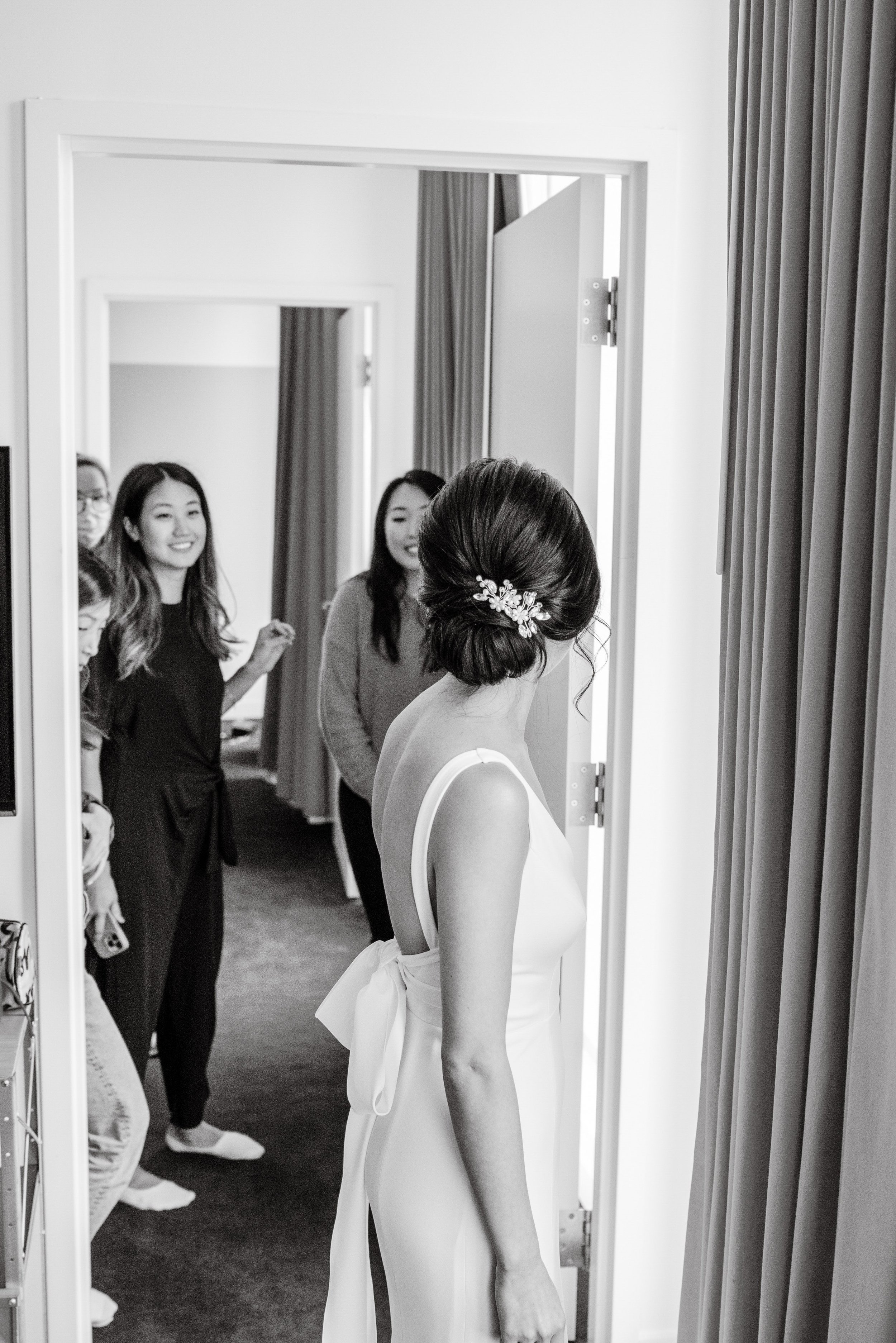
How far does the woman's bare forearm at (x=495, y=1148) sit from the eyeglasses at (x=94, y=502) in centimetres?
273

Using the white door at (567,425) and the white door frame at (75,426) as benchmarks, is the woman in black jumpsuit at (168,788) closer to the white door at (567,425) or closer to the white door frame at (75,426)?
the white door frame at (75,426)

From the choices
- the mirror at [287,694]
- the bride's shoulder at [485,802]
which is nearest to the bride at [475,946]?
the bride's shoulder at [485,802]

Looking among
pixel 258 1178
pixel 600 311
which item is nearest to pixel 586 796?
pixel 600 311

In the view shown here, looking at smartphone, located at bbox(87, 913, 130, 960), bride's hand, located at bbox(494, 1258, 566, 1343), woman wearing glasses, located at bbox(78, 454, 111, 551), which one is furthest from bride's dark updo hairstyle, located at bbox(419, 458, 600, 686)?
woman wearing glasses, located at bbox(78, 454, 111, 551)

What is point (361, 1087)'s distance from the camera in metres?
1.52

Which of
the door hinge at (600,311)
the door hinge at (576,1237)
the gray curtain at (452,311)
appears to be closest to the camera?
the door hinge at (600,311)

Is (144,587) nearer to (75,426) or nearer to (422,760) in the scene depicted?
(75,426)

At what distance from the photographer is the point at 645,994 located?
7.27ft

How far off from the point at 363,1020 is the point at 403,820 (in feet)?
0.90

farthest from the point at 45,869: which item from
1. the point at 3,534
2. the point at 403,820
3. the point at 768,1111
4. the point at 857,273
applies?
the point at 857,273

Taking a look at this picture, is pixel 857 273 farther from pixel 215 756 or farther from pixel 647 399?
pixel 215 756

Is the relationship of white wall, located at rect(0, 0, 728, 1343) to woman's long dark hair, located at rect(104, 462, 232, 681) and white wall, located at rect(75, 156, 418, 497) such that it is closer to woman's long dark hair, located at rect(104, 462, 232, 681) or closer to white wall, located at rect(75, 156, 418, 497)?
woman's long dark hair, located at rect(104, 462, 232, 681)

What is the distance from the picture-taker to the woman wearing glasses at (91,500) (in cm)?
374

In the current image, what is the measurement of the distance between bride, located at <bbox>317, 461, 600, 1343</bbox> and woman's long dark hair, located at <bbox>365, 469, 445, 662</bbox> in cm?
149
